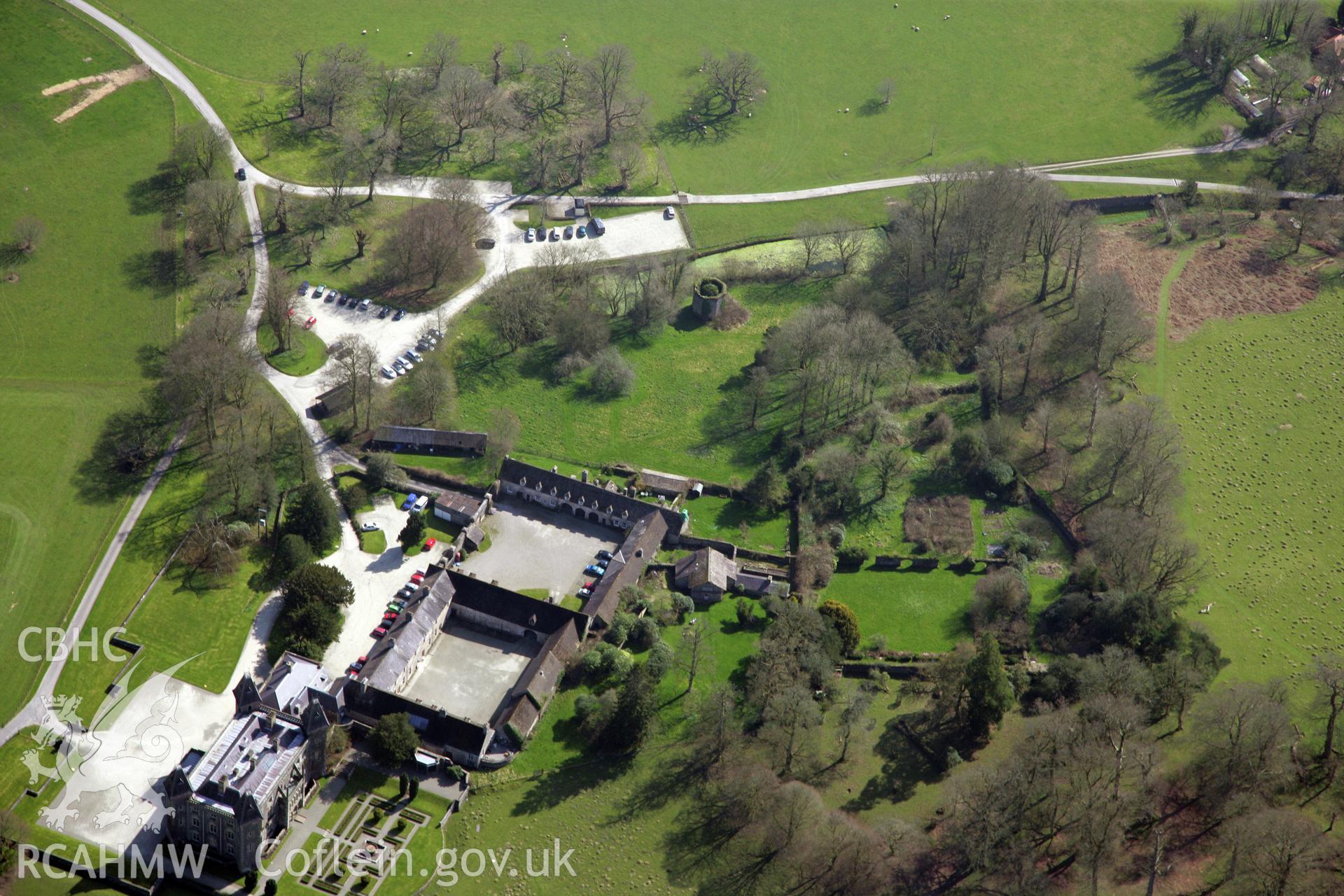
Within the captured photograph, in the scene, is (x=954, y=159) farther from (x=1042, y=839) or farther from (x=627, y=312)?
(x=1042, y=839)

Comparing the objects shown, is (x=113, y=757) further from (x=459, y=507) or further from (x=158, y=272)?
(x=158, y=272)

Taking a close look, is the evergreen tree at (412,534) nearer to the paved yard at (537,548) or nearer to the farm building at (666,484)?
the paved yard at (537,548)

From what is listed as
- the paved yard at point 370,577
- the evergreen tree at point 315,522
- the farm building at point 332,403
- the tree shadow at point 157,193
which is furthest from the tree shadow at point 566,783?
the tree shadow at point 157,193

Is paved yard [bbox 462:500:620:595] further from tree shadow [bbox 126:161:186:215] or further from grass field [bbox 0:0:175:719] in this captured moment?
tree shadow [bbox 126:161:186:215]

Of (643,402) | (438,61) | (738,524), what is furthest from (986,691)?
(438,61)

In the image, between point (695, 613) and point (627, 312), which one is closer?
point (695, 613)

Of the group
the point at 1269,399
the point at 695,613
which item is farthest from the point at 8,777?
the point at 1269,399
